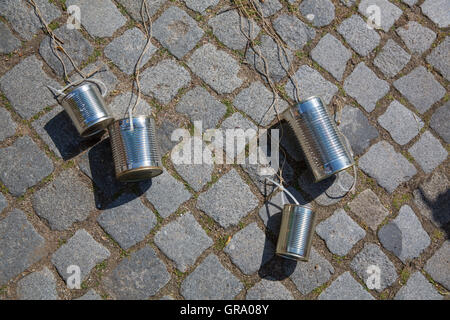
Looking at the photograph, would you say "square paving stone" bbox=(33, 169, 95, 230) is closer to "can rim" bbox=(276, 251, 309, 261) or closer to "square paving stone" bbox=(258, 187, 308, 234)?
"square paving stone" bbox=(258, 187, 308, 234)

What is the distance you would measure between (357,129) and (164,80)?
5.15 feet

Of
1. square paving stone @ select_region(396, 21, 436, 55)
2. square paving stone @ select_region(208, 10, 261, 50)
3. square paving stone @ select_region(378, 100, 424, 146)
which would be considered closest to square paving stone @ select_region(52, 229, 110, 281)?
square paving stone @ select_region(208, 10, 261, 50)

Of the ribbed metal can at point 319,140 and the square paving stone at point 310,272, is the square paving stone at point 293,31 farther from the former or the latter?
the square paving stone at point 310,272

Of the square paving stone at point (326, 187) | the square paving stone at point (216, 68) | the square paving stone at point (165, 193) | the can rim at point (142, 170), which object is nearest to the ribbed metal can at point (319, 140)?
the square paving stone at point (326, 187)

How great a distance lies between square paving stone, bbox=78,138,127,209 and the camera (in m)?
2.88

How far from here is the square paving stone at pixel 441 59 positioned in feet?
11.2

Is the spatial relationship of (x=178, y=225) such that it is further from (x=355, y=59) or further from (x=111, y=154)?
(x=355, y=59)

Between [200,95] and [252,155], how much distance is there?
612 millimetres

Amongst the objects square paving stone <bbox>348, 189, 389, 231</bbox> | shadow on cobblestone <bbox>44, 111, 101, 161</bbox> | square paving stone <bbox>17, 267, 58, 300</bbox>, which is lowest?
square paving stone <bbox>17, 267, 58, 300</bbox>

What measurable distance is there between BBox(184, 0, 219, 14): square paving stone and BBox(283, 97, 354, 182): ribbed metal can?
1147mm

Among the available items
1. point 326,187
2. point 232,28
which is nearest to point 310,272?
point 326,187

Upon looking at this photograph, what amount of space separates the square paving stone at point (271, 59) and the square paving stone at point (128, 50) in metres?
0.77

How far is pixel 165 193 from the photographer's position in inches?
115
